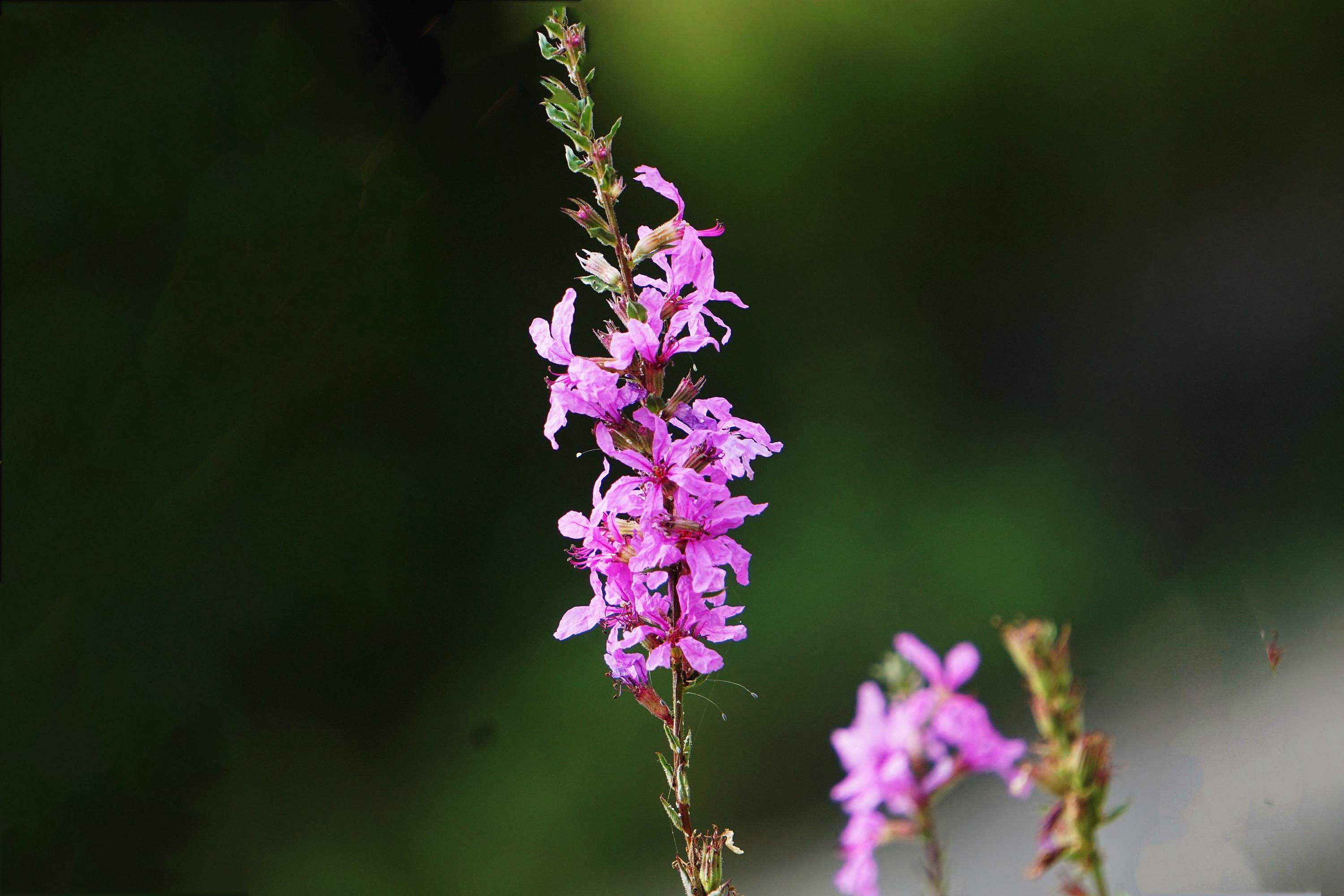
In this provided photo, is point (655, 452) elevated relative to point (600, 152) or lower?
lower

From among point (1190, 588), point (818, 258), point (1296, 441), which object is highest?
point (818, 258)

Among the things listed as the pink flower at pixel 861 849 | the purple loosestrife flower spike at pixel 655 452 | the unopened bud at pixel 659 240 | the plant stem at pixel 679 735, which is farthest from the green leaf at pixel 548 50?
the pink flower at pixel 861 849

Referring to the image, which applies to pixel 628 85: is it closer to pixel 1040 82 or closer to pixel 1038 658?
pixel 1040 82

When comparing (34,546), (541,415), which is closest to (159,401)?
(34,546)

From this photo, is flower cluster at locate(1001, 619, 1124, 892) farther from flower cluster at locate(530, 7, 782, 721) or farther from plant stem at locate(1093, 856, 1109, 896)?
flower cluster at locate(530, 7, 782, 721)

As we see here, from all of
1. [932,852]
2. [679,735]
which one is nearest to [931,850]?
[932,852]

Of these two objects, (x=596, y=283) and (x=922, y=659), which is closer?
(x=922, y=659)

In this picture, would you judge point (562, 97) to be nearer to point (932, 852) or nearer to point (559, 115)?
point (559, 115)
